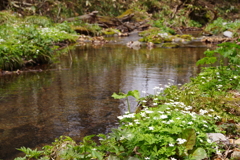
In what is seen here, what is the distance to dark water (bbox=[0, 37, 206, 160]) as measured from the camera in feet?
13.1

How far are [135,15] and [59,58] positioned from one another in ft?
70.8

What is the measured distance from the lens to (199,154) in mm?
2447

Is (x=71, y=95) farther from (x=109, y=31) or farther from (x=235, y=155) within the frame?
(x=109, y=31)

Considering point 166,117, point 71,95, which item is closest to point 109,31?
point 71,95

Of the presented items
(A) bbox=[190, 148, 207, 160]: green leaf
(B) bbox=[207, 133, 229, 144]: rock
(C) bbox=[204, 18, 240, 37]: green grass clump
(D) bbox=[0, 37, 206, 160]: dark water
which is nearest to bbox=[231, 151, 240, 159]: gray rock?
(B) bbox=[207, 133, 229, 144]: rock

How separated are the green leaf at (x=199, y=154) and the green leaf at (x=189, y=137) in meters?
0.07

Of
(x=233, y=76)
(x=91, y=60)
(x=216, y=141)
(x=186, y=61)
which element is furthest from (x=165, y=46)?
(x=216, y=141)

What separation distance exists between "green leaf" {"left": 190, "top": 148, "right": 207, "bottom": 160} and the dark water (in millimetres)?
1816

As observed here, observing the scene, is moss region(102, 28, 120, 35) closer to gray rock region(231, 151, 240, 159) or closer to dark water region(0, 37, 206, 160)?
dark water region(0, 37, 206, 160)

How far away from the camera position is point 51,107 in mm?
5082

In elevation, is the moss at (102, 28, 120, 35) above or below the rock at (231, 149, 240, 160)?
above

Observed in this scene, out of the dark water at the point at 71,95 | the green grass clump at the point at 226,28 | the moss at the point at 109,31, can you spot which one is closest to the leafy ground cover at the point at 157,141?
the dark water at the point at 71,95

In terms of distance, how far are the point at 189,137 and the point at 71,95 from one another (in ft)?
12.4

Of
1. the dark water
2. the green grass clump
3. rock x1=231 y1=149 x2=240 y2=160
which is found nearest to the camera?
rock x1=231 y1=149 x2=240 y2=160
